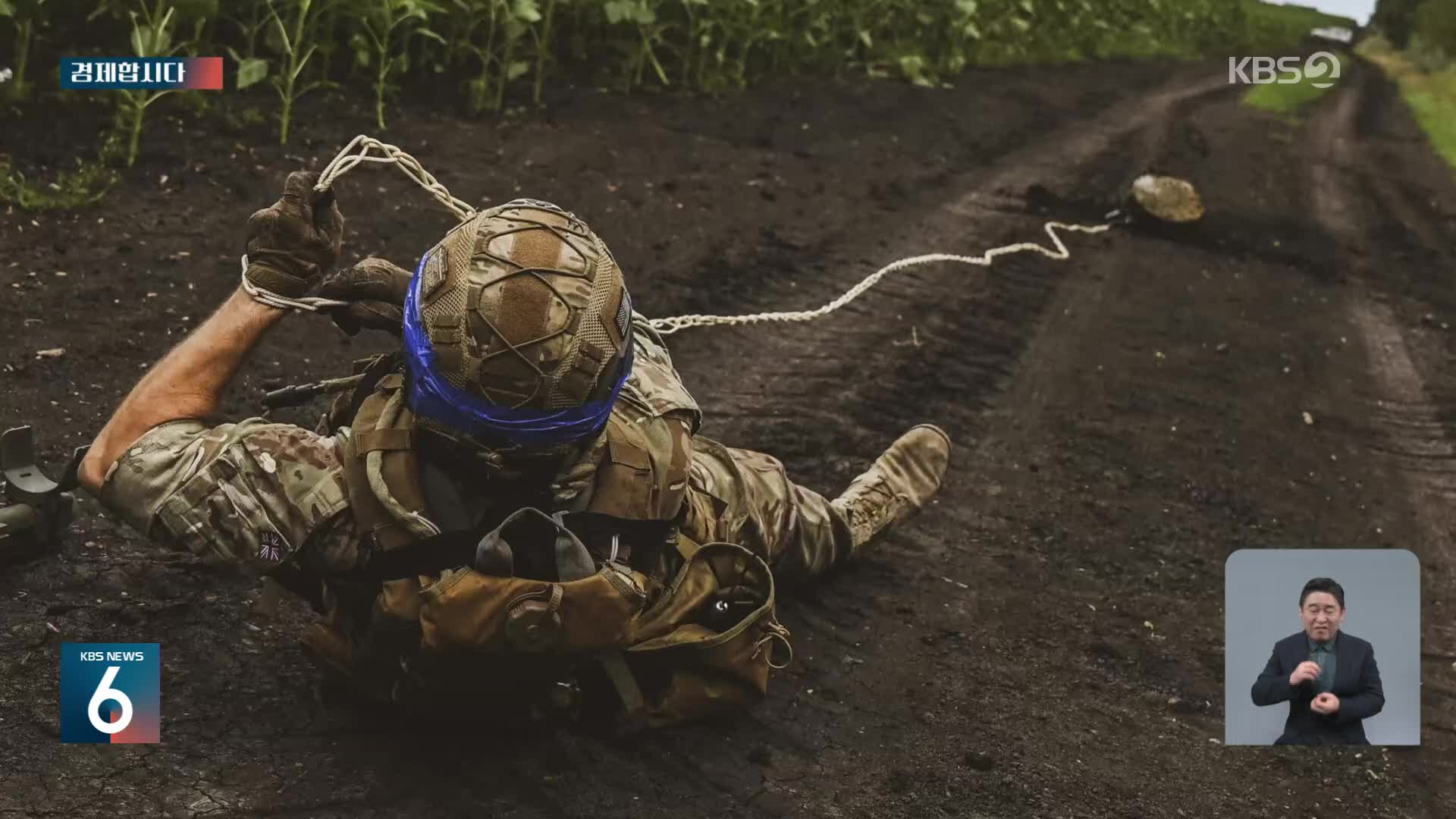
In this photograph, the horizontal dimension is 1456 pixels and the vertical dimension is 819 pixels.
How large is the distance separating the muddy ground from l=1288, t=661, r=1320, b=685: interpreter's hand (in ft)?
1.18

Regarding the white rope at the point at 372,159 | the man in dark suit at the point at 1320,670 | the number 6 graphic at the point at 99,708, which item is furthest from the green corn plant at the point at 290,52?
the man in dark suit at the point at 1320,670

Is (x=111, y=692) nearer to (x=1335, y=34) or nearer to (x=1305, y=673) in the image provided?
(x=1305, y=673)

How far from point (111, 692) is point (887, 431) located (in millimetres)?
3383

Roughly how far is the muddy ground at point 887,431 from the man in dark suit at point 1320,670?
242mm

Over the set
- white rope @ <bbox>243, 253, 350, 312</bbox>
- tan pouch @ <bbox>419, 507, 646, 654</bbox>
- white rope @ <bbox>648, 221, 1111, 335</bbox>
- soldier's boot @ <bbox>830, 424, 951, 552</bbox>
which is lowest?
soldier's boot @ <bbox>830, 424, 951, 552</bbox>

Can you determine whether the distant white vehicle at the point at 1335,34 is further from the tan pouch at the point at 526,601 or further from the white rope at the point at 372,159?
the tan pouch at the point at 526,601

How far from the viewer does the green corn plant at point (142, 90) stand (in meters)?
6.77

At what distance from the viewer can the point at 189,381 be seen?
10.3 ft

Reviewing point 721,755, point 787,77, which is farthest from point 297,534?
point 787,77

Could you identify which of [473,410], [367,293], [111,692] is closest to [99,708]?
[111,692]

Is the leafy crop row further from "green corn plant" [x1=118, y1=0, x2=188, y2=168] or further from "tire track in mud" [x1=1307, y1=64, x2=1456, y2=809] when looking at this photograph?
"tire track in mud" [x1=1307, y1=64, x2=1456, y2=809]

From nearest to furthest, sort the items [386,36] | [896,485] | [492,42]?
[896,485] < [386,36] < [492,42]

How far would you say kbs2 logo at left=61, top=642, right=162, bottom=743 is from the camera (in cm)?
332

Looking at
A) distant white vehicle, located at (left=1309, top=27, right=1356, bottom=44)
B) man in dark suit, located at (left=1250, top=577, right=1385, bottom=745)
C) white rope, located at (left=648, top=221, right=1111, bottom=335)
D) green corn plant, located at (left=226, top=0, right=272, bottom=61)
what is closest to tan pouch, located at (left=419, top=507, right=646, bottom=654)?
man in dark suit, located at (left=1250, top=577, right=1385, bottom=745)
